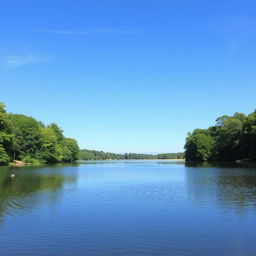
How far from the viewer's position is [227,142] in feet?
425

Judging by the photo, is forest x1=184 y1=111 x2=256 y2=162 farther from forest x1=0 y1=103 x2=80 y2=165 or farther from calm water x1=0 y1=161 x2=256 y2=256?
calm water x1=0 y1=161 x2=256 y2=256

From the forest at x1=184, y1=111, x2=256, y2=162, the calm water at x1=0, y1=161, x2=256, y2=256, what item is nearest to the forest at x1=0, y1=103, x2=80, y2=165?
the forest at x1=184, y1=111, x2=256, y2=162

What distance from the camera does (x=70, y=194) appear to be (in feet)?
104

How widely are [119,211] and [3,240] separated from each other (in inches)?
348

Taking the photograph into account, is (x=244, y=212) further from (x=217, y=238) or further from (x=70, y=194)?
(x=70, y=194)

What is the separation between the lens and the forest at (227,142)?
109075mm

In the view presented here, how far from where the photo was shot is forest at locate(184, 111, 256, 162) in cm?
10907

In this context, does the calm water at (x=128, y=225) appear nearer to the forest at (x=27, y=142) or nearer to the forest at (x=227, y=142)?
the forest at (x=27, y=142)

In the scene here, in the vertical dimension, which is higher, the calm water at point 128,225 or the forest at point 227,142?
the forest at point 227,142

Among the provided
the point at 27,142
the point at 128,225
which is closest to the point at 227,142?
the point at 27,142

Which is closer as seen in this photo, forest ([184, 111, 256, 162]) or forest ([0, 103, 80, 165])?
forest ([0, 103, 80, 165])

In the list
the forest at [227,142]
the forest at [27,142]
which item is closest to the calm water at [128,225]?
the forest at [27,142]

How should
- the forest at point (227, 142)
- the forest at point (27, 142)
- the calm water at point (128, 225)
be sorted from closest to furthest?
the calm water at point (128, 225)
the forest at point (27, 142)
the forest at point (227, 142)

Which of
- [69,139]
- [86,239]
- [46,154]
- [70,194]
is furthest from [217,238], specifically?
[69,139]
